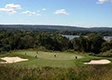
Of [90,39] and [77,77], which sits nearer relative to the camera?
[77,77]

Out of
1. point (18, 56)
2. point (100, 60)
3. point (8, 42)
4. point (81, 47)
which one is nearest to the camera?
point (100, 60)

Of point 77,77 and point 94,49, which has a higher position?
point 77,77

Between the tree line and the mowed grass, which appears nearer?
the mowed grass

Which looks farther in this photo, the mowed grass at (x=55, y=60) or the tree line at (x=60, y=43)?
the tree line at (x=60, y=43)

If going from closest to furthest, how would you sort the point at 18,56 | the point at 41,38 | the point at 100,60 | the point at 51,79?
the point at 51,79
the point at 100,60
the point at 18,56
the point at 41,38

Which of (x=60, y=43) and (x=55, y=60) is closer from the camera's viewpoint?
(x=55, y=60)

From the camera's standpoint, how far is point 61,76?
575cm

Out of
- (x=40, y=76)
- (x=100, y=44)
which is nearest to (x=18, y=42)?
(x=100, y=44)

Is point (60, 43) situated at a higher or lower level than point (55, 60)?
lower

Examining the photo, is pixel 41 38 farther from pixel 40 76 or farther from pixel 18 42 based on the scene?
pixel 40 76

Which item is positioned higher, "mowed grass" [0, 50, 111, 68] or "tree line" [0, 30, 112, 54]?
"mowed grass" [0, 50, 111, 68]

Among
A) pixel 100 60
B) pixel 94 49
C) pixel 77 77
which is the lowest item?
pixel 94 49

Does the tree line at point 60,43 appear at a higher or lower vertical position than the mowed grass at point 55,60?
lower

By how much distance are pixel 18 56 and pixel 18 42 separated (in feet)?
193
